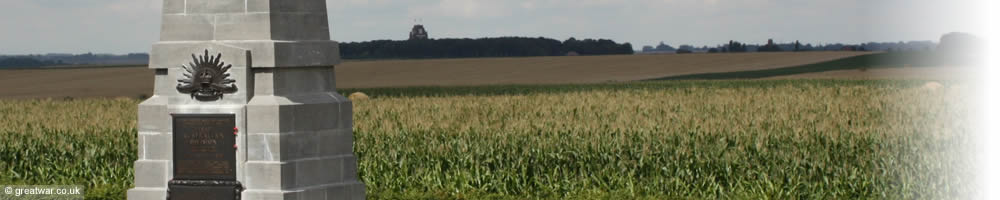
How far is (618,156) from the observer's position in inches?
757

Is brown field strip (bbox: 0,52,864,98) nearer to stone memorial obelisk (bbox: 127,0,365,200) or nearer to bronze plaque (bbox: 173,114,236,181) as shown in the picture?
stone memorial obelisk (bbox: 127,0,365,200)

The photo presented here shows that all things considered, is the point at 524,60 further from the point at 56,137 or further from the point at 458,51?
the point at 56,137

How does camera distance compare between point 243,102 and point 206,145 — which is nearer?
point 243,102

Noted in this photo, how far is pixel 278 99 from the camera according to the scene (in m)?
15.0

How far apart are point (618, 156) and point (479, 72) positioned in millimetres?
60664

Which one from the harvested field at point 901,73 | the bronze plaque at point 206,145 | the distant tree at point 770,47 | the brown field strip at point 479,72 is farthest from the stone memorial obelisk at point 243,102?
the distant tree at point 770,47

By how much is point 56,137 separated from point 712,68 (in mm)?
61641

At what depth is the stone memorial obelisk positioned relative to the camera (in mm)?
15062

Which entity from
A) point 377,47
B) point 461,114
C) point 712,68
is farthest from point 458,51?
point 461,114

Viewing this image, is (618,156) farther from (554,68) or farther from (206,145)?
(554,68)

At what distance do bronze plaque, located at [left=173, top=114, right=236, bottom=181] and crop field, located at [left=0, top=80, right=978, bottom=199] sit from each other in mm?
3442

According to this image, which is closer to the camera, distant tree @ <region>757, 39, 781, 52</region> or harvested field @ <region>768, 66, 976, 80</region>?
harvested field @ <region>768, 66, 976, 80</region>

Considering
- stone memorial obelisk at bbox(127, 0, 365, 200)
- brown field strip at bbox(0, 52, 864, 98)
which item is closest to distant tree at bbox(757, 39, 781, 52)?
brown field strip at bbox(0, 52, 864, 98)

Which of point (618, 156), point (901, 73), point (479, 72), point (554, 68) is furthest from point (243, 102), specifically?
point (554, 68)
